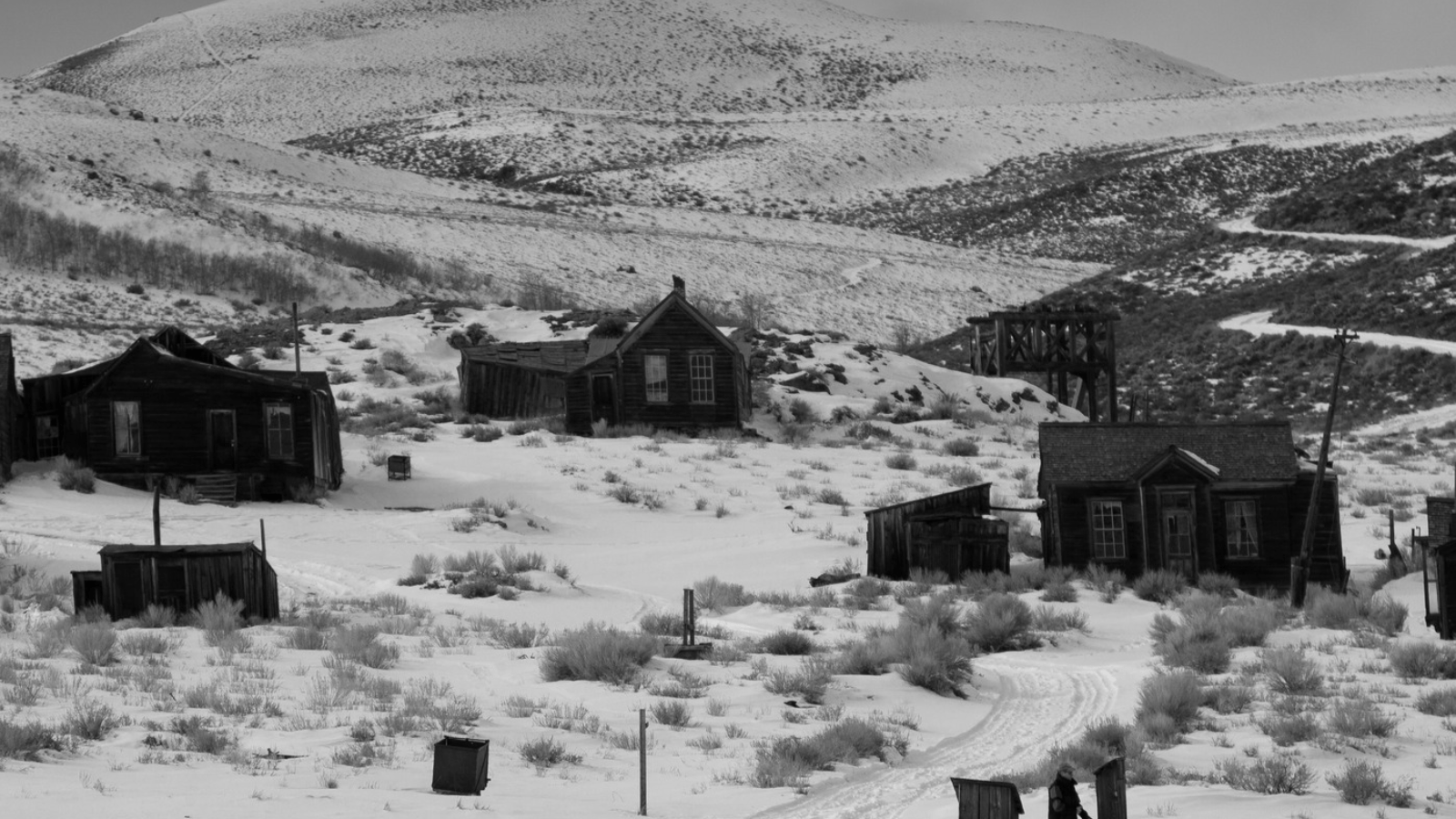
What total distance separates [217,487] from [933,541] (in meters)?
14.8

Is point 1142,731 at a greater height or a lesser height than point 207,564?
lesser

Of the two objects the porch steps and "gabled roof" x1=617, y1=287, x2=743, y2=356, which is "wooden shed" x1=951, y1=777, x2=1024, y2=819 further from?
"gabled roof" x1=617, y1=287, x2=743, y2=356

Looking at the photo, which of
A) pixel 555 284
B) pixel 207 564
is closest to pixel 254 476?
pixel 207 564

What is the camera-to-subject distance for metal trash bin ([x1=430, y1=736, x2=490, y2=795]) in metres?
13.7

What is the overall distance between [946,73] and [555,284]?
4252 inches

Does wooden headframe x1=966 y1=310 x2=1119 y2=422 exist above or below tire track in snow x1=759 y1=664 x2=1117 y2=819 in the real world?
above

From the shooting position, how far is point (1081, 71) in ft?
580

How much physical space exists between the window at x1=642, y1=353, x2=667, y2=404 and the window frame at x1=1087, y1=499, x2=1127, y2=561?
17.9m

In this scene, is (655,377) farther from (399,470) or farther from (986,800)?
(986,800)

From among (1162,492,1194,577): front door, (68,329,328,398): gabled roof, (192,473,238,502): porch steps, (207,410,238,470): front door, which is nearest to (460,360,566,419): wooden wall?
(68,329,328,398): gabled roof

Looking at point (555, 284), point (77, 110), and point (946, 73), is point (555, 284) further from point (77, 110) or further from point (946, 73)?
point (946, 73)

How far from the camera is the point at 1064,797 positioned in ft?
38.4

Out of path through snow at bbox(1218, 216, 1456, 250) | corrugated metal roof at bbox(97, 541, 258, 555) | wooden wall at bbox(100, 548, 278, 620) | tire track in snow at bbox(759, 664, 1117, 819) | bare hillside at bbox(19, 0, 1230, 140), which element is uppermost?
bare hillside at bbox(19, 0, 1230, 140)

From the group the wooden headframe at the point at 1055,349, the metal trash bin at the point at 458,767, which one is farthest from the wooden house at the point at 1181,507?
the wooden headframe at the point at 1055,349
